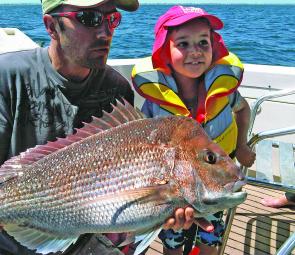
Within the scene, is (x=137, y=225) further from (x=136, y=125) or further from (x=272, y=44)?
(x=272, y=44)

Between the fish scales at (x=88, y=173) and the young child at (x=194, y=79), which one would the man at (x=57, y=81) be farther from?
the young child at (x=194, y=79)

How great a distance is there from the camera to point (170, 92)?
2.74 m

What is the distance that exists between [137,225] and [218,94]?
123 centimetres

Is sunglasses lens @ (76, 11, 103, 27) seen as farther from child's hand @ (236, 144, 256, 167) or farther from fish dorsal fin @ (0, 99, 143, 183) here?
child's hand @ (236, 144, 256, 167)

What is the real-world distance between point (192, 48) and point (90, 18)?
72cm

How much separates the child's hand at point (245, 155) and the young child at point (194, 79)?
0.38 feet

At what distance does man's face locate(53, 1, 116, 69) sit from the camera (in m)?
2.16

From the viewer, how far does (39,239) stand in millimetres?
1938

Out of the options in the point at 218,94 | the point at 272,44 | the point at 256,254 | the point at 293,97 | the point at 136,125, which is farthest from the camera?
the point at 272,44

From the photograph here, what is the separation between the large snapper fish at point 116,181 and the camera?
5.86 feet

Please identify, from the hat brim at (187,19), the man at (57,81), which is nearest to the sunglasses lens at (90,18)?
the man at (57,81)

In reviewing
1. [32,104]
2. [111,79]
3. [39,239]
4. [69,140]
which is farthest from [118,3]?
[39,239]

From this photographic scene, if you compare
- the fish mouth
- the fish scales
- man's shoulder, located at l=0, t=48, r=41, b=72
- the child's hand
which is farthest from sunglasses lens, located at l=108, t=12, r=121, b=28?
the child's hand

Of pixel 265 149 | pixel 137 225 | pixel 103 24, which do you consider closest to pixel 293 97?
pixel 265 149
